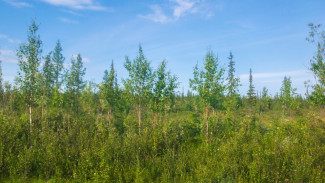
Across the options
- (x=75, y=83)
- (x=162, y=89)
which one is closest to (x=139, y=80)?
(x=162, y=89)

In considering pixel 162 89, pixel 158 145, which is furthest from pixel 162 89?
pixel 158 145

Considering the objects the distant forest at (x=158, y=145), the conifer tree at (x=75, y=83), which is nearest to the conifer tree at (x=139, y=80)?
the distant forest at (x=158, y=145)

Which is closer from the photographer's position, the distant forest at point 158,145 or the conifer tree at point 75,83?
the distant forest at point 158,145

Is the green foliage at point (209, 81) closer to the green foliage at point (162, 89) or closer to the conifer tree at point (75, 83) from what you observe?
the green foliage at point (162, 89)

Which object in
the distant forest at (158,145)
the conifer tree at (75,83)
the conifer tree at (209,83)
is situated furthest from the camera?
the conifer tree at (75,83)

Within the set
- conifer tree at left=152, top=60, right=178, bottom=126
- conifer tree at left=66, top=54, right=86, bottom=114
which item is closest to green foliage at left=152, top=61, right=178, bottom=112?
conifer tree at left=152, top=60, right=178, bottom=126

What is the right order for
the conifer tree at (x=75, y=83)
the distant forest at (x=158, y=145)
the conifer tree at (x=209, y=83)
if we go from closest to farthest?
1. the distant forest at (x=158, y=145)
2. the conifer tree at (x=209, y=83)
3. the conifer tree at (x=75, y=83)

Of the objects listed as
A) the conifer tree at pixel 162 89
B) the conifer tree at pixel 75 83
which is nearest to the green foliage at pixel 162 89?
the conifer tree at pixel 162 89

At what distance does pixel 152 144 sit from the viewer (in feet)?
35.7

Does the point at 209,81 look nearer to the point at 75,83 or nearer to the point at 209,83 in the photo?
the point at 209,83

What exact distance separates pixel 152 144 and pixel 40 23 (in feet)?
40.1

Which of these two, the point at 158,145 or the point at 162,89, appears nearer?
the point at 158,145

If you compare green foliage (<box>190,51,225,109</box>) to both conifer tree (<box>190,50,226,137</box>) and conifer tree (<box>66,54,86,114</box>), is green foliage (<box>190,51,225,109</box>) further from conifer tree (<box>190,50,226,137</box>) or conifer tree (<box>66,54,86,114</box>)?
conifer tree (<box>66,54,86,114</box>)

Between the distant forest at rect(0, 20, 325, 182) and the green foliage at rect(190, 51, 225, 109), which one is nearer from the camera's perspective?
the distant forest at rect(0, 20, 325, 182)
